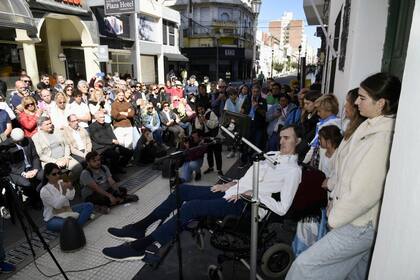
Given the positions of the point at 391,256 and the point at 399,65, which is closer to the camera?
the point at 391,256

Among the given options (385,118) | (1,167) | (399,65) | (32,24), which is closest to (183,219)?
(1,167)

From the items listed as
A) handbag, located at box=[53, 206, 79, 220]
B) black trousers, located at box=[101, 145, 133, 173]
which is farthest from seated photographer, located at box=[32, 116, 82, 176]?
handbag, located at box=[53, 206, 79, 220]

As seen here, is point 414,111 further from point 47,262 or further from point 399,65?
point 47,262

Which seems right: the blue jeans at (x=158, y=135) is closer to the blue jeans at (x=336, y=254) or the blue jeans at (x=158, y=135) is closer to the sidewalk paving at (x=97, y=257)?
the sidewalk paving at (x=97, y=257)

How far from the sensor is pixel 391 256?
4.38ft

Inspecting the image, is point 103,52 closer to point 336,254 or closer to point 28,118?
point 28,118

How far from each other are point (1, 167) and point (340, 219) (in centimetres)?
273

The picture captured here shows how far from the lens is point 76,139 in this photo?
519 centimetres

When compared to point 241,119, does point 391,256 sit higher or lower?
lower

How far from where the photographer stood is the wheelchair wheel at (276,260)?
2691 mm

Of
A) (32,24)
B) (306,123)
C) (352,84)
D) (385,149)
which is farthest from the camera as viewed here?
(32,24)

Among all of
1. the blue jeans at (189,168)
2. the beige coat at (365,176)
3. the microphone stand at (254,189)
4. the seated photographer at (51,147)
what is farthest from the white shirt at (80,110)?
the beige coat at (365,176)

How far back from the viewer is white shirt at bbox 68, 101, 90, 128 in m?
6.03

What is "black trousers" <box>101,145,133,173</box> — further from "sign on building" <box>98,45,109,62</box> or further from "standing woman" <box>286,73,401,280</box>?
"sign on building" <box>98,45,109,62</box>
